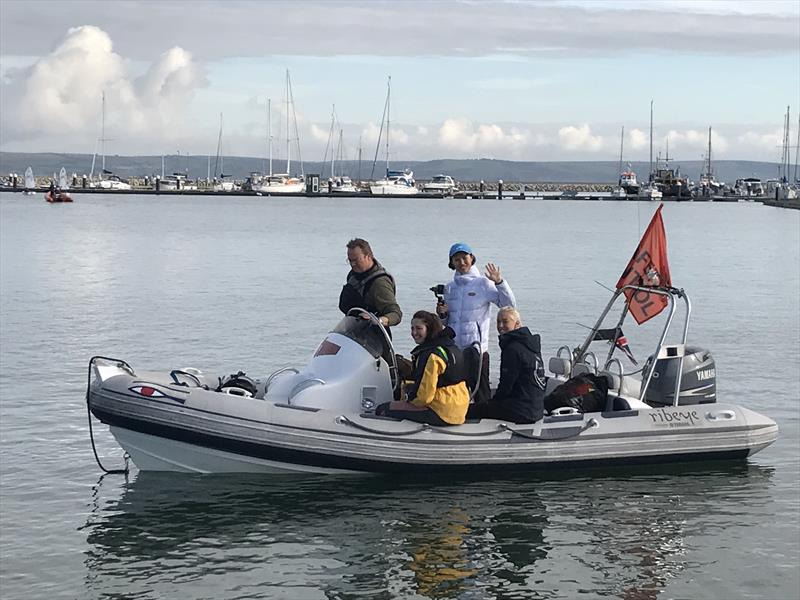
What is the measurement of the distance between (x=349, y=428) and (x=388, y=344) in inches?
34.3

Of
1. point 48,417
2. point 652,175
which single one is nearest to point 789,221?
point 652,175

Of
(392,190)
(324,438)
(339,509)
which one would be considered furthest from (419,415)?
(392,190)

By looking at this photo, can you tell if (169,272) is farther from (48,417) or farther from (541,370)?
(541,370)

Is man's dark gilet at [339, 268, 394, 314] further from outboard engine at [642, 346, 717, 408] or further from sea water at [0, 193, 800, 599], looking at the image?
outboard engine at [642, 346, 717, 408]

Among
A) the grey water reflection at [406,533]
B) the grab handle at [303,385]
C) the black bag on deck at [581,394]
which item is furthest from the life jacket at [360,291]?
the black bag on deck at [581,394]

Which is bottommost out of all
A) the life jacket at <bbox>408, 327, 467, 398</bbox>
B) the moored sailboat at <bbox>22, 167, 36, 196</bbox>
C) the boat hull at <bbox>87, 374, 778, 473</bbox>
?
the boat hull at <bbox>87, 374, 778, 473</bbox>

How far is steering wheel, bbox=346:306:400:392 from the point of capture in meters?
10.6

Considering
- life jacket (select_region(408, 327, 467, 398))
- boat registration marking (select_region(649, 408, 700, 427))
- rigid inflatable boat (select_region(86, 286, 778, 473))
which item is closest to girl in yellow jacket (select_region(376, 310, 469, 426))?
life jacket (select_region(408, 327, 467, 398))

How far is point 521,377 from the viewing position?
1044cm

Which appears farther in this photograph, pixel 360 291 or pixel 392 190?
pixel 392 190

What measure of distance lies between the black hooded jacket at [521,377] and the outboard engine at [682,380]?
1.56 meters

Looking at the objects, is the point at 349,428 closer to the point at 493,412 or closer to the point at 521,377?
the point at 493,412

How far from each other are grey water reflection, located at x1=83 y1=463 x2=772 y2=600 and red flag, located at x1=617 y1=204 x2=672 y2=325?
1.74 metres

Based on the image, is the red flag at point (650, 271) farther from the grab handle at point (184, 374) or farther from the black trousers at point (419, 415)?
the grab handle at point (184, 374)
